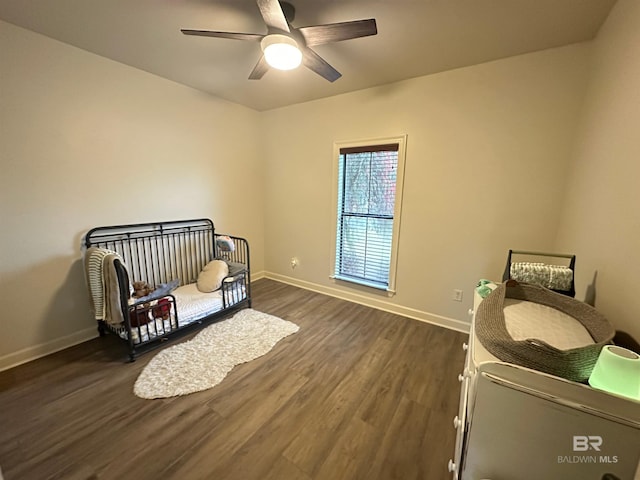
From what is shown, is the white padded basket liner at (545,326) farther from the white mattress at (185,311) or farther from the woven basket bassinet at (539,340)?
the white mattress at (185,311)

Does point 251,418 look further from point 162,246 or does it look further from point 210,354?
point 162,246

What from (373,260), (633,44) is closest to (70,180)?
(373,260)

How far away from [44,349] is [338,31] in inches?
134

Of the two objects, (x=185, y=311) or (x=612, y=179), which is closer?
(x=612, y=179)

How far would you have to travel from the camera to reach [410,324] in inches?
110

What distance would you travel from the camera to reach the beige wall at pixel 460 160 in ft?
6.84

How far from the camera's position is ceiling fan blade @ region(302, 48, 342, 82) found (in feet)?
5.85

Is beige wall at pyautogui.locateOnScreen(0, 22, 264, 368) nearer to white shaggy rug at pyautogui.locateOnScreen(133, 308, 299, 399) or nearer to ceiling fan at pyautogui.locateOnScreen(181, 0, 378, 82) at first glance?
white shaggy rug at pyautogui.locateOnScreen(133, 308, 299, 399)

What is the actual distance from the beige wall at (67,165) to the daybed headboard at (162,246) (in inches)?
4.4

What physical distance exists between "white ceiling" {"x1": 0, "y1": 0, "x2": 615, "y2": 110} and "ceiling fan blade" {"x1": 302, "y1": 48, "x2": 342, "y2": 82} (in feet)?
0.72

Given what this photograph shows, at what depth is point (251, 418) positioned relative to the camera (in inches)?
63.6

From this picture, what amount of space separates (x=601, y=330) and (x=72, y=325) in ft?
12.0

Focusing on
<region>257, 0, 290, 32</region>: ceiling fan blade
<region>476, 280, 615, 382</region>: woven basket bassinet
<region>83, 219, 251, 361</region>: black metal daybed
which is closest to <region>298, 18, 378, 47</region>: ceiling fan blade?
<region>257, 0, 290, 32</region>: ceiling fan blade

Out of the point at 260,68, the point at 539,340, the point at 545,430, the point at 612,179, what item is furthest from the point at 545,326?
the point at 260,68
